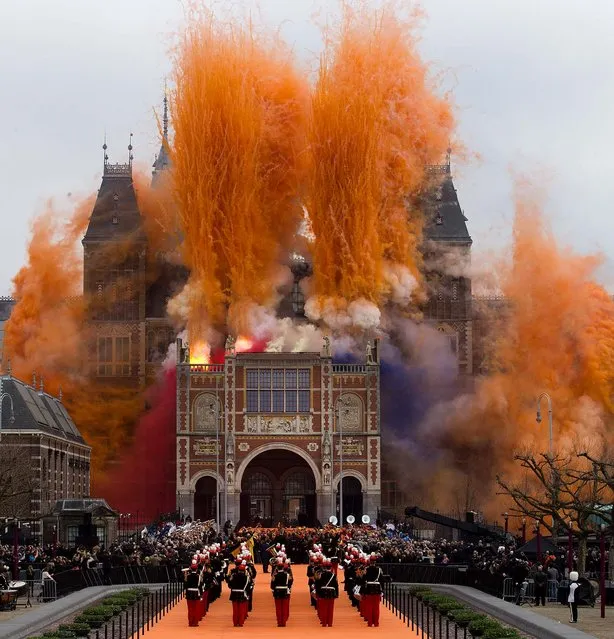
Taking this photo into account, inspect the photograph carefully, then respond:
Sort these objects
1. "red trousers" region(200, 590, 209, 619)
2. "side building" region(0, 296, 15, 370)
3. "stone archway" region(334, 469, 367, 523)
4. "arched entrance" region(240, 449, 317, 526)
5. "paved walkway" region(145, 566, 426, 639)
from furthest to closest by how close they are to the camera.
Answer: "side building" region(0, 296, 15, 370), "arched entrance" region(240, 449, 317, 526), "stone archway" region(334, 469, 367, 523), "red trousers" region(200, 590, 209, 619), "paved walkway" region(145, 566, 426, 639)

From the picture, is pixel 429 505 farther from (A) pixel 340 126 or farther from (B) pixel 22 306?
(B) pixel 22 306

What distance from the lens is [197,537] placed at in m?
84.8

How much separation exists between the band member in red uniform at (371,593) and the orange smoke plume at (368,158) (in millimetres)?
66141

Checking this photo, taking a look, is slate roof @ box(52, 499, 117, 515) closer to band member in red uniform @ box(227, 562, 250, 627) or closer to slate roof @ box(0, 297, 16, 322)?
band member in red uniform @ box(227, 562, 250, 627)

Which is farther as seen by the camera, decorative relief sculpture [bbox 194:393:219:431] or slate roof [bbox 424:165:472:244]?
slate roof [bbox 424:165:472:244]

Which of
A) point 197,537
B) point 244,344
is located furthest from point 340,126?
point 197,537

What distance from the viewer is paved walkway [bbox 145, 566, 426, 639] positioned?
145 feet

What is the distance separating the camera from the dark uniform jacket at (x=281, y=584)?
4772 cm

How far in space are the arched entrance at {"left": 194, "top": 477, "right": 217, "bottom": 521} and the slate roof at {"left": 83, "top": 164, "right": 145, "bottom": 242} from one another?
24.0m

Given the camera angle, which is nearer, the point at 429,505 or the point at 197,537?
the point at 197,537

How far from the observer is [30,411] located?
9781cm

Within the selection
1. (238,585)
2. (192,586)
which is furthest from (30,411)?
(238,585)

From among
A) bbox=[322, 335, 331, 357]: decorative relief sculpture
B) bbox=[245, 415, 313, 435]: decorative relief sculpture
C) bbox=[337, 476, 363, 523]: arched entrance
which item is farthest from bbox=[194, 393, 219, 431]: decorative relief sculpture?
bbox=[337, 476, 363, 523]: arched entrance

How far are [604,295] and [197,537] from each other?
47018 mm
